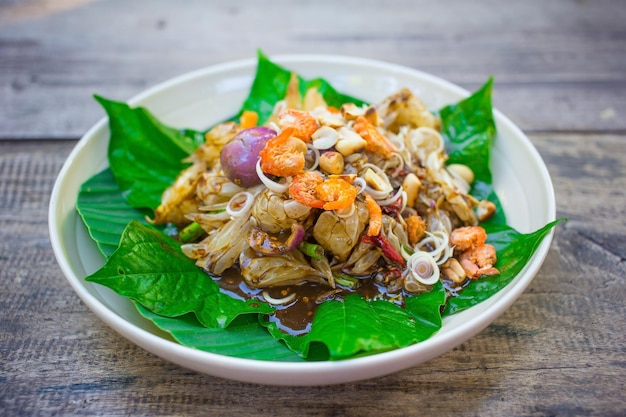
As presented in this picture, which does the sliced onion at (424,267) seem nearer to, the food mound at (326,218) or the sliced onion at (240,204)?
the food mound at (326,218)

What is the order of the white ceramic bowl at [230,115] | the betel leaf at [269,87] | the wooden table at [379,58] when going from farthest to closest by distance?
the betel leaf at [269,87] < the wooden table at [379,58] < the white ceramic bowl at [230,115]

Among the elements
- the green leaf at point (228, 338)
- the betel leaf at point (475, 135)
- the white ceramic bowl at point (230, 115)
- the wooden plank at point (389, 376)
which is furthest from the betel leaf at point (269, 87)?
the green leaf at point (228, 338)

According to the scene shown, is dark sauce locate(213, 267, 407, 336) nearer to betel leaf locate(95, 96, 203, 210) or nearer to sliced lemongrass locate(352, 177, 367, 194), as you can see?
sliced lemongrass locate(352, 177, 367, 194)

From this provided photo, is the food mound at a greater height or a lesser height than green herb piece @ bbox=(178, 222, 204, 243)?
greater

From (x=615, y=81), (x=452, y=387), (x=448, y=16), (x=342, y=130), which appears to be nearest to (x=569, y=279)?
(x=452, y=387)

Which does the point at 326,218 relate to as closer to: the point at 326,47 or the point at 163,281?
the point at 163,281

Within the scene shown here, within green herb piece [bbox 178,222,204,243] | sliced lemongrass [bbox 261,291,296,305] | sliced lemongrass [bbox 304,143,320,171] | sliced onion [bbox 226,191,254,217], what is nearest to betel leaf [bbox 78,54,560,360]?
sliced lemongrass [bbox 261,291,296,305]
